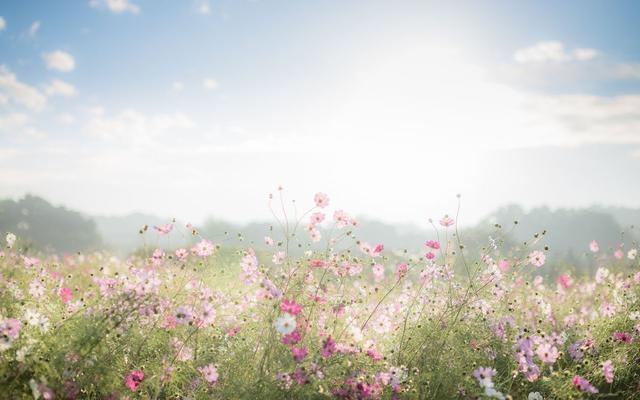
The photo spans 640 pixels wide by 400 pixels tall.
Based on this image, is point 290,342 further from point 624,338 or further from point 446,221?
point 624,338

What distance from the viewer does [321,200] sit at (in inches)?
159

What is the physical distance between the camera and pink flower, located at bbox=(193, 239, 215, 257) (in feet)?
13.4

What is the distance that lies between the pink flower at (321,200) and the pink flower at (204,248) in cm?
116

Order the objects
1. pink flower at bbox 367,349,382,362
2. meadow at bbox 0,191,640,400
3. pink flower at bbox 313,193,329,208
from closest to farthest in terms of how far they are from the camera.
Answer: meadow at bbox 0,191,640,400 → pink flower at bbox 367,349,382,362 → pink flower at bbox 313,193,329,208

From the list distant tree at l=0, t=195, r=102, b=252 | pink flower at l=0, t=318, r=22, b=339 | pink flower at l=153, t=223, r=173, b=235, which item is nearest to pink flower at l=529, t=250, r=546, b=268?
pink flower at l=153, t=223, r=173, b=235

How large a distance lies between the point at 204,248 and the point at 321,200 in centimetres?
126

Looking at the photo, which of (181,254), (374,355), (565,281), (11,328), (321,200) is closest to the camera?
(11,328)

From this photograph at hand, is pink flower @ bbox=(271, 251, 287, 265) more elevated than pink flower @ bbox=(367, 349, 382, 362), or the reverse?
pink flower @ bbox=(271, 251, 287, 265)

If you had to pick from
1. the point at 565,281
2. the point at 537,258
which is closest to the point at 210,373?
the point at 537,258

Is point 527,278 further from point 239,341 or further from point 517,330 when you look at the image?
point 239,341

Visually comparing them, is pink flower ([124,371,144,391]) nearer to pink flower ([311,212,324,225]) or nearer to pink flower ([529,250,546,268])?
pink flower ([311,212,324,225])

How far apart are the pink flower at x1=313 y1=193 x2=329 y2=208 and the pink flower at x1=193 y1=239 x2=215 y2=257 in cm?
116

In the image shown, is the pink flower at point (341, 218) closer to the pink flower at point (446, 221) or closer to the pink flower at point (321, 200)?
the pink flower at point (321, 200)

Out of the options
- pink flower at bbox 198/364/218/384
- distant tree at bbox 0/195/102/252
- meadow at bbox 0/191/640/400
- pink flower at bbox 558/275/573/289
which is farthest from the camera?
distant tree at bbox 0/195/102/252
